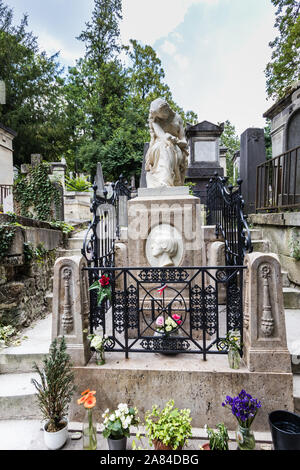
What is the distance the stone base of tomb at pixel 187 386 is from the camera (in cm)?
220

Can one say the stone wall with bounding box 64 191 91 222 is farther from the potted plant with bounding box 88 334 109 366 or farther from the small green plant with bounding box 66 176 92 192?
the potted plant with bounding box 88 334 109 366

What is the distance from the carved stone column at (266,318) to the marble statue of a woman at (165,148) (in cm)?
200

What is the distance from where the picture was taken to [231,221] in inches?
164

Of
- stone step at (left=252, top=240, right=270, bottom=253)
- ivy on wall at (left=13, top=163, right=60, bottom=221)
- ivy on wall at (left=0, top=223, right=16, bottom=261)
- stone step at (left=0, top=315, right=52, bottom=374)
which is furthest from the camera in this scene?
ivy on wall at (left=13, top=163, right=60, bottom=221)

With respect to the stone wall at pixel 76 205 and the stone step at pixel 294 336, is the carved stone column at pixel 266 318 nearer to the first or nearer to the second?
the stone step at pixel 294 336

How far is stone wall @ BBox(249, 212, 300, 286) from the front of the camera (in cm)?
424

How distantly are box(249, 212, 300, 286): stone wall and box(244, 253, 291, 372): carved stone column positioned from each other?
2.40 metres

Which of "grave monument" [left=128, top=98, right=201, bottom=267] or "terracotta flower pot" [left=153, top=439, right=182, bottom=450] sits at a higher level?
"grave monument" [left=128, top=98, right=201, bottom=267]

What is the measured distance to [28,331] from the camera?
3.82 m

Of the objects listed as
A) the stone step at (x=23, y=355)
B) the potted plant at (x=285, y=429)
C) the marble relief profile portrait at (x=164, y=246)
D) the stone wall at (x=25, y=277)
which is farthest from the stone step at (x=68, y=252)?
the potted plant at (x=285, y=429)

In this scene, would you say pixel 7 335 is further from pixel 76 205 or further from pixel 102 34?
pixel 102 34

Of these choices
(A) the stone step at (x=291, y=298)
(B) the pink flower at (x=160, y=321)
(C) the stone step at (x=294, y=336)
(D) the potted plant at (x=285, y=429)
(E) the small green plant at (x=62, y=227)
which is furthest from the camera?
(E) the small green plant at (x=62, y=227)

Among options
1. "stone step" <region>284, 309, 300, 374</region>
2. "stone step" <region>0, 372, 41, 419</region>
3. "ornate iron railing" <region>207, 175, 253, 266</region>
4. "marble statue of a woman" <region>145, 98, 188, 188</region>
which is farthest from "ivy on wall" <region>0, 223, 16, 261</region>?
"stone step" <region>284, 309, 300, 374</region>
